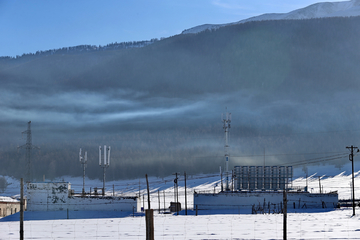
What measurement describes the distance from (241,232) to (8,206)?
10581cm

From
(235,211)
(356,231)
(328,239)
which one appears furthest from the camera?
(235,211)

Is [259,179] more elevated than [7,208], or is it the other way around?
[259,179]

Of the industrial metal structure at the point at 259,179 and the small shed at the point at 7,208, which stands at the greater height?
the industrial metal structure at the point at 259,179

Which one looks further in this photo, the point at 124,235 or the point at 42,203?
the point at 42,203

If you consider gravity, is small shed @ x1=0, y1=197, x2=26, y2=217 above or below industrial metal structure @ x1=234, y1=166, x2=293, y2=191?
below

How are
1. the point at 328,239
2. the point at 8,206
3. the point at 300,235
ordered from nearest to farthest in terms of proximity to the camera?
1. the point at 328,239
2. the point at 300,235
3. the point at 8,206

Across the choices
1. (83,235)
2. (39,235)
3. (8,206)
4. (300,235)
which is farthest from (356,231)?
(8,206)

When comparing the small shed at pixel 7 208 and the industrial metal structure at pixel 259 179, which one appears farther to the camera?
the small shed at pixel 7 208

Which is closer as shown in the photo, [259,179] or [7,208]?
[259,179]

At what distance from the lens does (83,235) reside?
49.4m

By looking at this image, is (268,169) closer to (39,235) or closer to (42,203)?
(42,203)

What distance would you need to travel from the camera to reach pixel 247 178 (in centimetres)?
10612

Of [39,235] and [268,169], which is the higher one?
[268,169]

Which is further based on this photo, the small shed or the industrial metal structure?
the small shed
